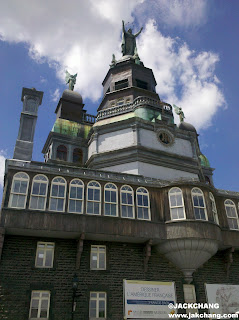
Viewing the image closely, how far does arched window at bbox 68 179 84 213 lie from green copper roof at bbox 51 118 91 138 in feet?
48.6

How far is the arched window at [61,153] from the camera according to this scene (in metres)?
34.4

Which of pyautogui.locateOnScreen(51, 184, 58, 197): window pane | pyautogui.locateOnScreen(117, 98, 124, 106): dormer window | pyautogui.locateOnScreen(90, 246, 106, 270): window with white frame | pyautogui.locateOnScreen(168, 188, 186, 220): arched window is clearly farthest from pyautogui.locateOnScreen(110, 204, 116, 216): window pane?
pyautogui.locateOnScreen(117, 98, 124, 106): dormer window

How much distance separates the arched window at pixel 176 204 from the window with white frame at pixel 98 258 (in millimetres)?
5919

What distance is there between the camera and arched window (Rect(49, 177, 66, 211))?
68.4ft

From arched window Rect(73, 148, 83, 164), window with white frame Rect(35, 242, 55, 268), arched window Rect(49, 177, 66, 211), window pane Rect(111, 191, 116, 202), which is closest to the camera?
window with white frame Rect(35, 242, 55, 268)

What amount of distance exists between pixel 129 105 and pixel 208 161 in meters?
18.5

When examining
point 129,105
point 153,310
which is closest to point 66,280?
point 153,310

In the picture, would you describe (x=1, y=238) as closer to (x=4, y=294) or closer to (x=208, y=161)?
(x=4, y=294)

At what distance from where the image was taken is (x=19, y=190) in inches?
808

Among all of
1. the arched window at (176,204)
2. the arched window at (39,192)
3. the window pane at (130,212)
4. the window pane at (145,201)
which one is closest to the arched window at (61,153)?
the arched window at (39,192)

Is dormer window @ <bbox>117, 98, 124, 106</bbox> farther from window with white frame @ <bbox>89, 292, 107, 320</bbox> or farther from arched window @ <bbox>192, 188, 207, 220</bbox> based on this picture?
window with white frame @ <bbox>89, 292, 107, 320</bbox>

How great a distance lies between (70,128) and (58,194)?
16.7 metres

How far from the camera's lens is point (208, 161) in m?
47.0

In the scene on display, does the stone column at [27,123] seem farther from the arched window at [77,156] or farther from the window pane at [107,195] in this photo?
the arched window at [77,156]
